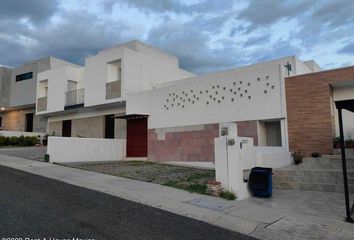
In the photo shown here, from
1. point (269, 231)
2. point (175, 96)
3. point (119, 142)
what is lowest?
point (269, 231)

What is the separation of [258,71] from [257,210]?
27.7 feet

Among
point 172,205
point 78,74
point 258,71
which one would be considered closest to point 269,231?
point 172,205

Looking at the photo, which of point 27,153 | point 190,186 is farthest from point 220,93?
point 27,153

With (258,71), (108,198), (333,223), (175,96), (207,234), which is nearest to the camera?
(207,234)

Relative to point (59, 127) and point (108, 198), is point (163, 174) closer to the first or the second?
point (108, 198)

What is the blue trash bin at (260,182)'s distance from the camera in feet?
29.6

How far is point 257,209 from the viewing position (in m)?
7.53

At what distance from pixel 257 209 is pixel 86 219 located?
413cm

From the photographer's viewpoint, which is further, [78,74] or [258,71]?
[78,74]

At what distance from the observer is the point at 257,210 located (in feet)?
24.4

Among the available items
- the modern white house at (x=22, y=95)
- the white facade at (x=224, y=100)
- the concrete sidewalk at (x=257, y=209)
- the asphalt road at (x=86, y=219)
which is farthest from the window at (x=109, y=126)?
the asphalt road at (x=86, y=219)

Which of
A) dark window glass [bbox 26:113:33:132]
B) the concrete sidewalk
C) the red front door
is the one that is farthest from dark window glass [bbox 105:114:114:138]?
dark window glass [bbox 26:113:33:132]

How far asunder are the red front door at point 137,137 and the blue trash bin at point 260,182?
37.7 ft

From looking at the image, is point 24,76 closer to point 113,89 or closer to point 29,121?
point 29,121
